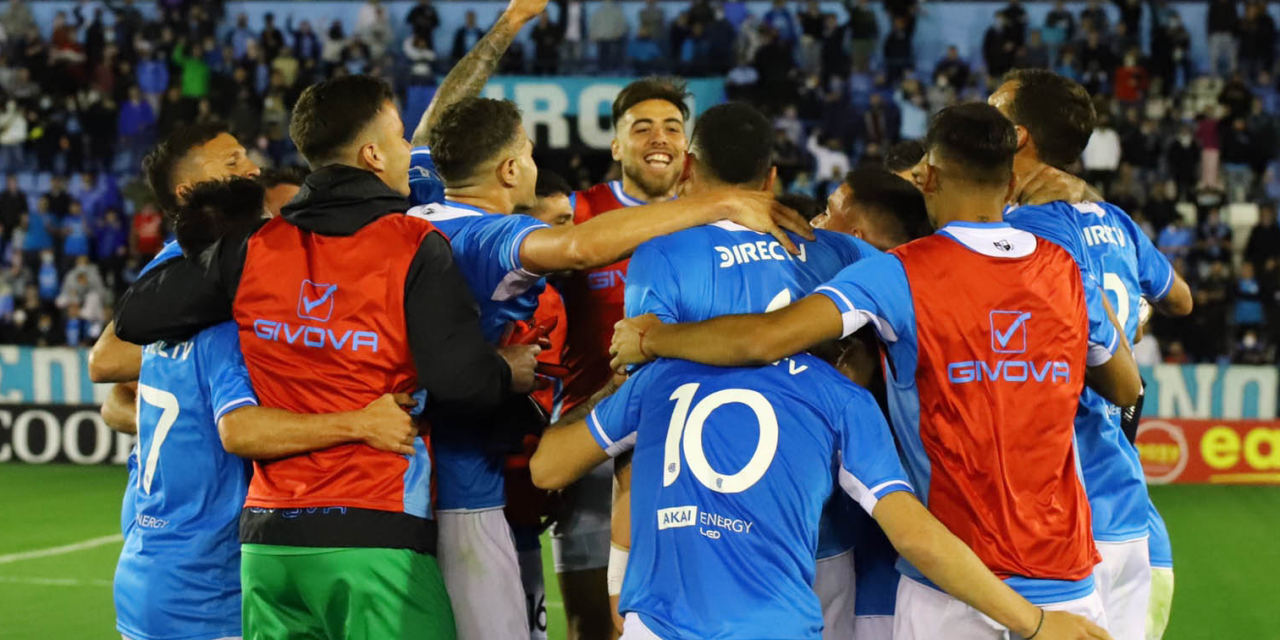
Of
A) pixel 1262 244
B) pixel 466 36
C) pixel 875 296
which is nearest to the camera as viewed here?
pixel 875 296

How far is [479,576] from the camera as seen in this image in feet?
15.5

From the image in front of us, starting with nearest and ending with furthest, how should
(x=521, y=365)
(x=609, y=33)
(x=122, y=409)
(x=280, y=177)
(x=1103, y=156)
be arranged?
(x=521, y=365)
(x=122, y=409)
(x=280, y=177)
(x=1103, y=156)
(x=609, y=33)

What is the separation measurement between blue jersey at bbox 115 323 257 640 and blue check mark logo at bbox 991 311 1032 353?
7.68ft

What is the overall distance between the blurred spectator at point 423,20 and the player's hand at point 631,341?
2229 cm

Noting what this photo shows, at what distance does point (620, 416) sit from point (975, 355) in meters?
0.99

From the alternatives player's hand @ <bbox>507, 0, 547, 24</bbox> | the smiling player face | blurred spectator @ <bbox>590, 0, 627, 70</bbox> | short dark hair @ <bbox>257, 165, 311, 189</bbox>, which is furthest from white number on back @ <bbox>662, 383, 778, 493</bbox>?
blurred spectator @ <bbox>590, 0, 627, 70</bbox>

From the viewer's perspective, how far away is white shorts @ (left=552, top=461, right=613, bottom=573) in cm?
581

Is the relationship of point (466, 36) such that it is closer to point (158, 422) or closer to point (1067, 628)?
point (158, 422)

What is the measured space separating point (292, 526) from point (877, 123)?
763 inches

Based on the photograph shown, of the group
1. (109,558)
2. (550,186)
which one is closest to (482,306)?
(550,186)

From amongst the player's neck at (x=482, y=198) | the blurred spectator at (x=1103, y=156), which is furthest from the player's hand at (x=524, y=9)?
the blurred spectator at (x=1103, y=156)

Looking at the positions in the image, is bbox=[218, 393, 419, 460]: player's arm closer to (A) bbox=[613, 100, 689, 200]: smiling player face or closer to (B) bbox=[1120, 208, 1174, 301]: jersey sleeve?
(A) bbox=[613, 100, 689, 200]: smiling player face

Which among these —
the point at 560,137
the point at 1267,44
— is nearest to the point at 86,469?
the point at 560,137

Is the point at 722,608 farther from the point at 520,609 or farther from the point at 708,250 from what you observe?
the point at 520,609
